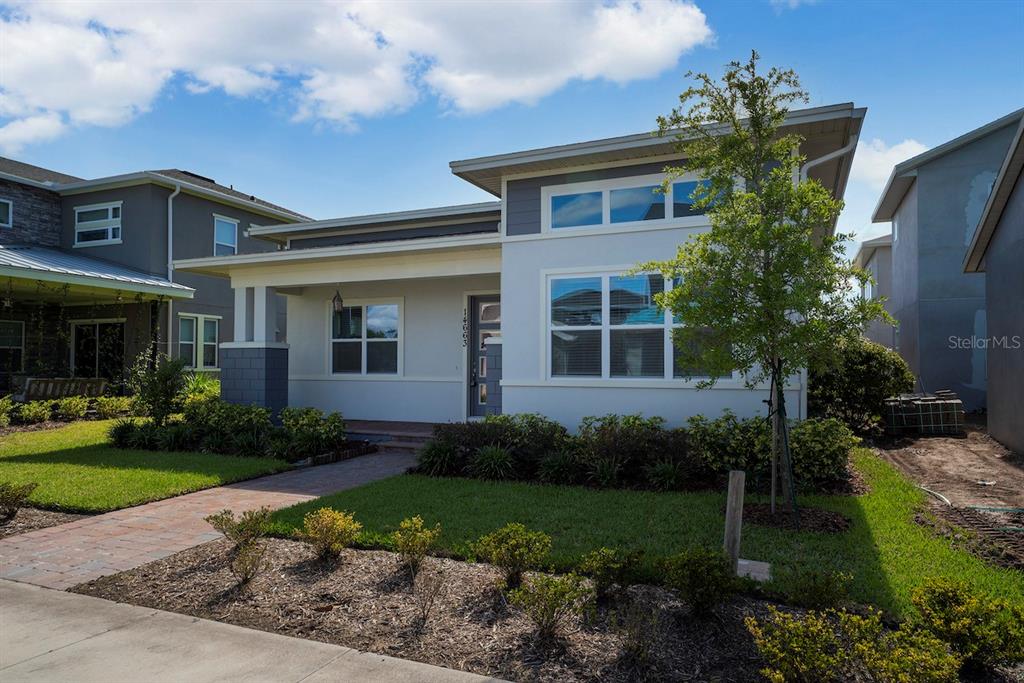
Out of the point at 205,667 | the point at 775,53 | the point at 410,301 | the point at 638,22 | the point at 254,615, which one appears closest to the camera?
the point at 205,667

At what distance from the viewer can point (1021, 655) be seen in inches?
129

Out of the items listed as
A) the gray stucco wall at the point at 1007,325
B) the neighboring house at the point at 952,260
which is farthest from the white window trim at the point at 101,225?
the neighboring house at the point at 952,260

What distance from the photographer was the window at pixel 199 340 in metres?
18.4

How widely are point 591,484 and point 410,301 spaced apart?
22.0ft

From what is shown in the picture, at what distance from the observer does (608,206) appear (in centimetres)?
968

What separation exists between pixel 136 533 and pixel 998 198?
13527 mm

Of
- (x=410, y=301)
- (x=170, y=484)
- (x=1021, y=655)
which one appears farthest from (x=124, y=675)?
(x=410, y=301)

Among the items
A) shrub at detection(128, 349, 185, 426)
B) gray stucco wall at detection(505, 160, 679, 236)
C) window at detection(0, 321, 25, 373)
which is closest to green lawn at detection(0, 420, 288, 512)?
shrub at detection(128, 349, 185, 426)

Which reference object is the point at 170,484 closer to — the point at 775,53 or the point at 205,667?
the point at 205,667

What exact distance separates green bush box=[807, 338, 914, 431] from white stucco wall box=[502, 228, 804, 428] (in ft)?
11.4

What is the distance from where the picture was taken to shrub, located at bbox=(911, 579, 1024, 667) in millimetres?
3277

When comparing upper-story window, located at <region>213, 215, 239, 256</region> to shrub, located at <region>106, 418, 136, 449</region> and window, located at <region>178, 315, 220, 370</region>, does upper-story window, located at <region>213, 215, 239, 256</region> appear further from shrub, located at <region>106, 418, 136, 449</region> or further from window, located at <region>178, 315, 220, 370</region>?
shrub, located at <region>106, 418, 136, 449</region>

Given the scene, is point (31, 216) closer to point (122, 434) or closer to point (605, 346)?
point (122, 434)

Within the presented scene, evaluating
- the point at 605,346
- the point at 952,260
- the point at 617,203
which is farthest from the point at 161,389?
the point at 952,260
